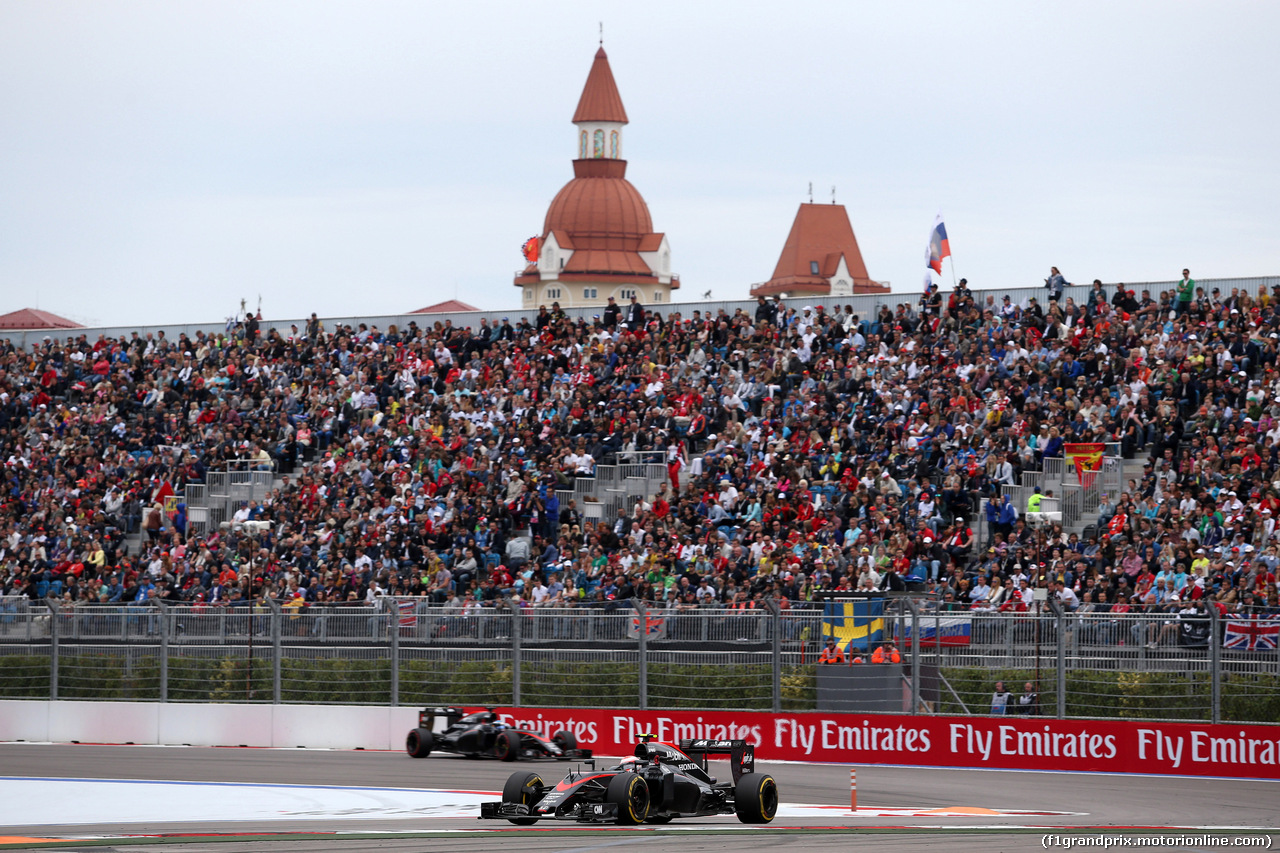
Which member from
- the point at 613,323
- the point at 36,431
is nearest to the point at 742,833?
the point at 613,323

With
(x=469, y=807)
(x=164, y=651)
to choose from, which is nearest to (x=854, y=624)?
(x=469, y=807)

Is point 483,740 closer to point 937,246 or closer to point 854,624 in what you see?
point 854,624

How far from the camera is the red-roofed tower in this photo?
11312 cm

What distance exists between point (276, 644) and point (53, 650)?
391cm

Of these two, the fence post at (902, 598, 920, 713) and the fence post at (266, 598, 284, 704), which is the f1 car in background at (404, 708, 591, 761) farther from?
the fence post at (902, 598, 920, 713)

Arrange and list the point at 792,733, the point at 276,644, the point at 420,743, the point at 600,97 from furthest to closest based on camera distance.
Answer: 1. the point at 600,97
2. the point at 276,644
3. the point at 420,743
4. the point at 792,733

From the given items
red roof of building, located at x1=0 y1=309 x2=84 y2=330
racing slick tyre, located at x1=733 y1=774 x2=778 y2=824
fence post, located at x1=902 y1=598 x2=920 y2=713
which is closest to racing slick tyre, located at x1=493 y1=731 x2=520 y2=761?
fence post, located at x1=902 y1=598 x2=920 y2=713

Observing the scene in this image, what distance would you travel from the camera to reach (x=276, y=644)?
80.0ft

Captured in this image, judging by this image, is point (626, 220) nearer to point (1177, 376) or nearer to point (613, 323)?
point (613, 323)

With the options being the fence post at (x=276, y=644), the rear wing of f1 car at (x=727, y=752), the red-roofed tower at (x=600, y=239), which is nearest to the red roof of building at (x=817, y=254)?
the red-roofed tower at (x=600, y=239)

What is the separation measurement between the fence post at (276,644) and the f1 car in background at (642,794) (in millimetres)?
10048

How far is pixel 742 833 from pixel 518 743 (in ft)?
24.8

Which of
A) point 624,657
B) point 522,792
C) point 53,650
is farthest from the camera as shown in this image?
point 53,650

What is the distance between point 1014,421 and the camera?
2778cm
